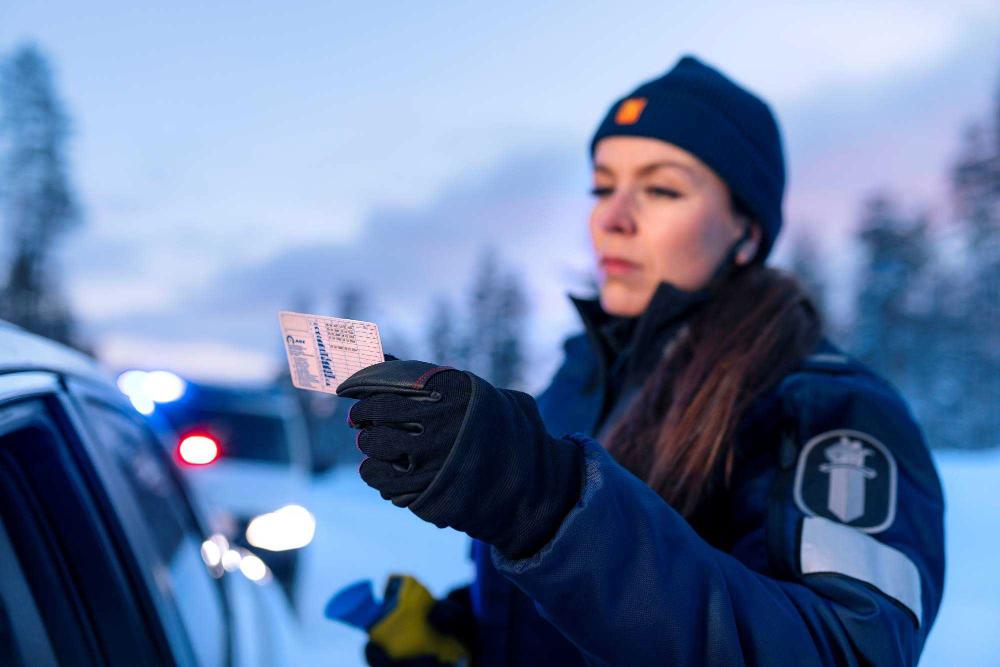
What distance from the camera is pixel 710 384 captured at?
1751mm

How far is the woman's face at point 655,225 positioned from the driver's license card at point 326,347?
1.05 meters

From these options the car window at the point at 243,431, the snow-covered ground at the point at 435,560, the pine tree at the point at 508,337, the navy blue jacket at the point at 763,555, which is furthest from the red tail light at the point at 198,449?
the pine tree at the point at 508,337

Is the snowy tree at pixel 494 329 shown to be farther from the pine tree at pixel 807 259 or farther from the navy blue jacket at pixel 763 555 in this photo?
the navy blue jacket at pixel 763 555

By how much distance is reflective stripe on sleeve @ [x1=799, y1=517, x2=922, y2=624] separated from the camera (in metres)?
1.29

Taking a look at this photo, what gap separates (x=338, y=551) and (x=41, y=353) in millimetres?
10307

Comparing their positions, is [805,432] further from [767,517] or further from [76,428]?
[76,428]

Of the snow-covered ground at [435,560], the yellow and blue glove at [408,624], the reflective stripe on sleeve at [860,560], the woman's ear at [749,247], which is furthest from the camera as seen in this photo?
the snow-covered ground at [435,560]

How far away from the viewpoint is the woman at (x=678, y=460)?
3.57 ft

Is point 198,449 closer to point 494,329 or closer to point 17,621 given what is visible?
point 17,621

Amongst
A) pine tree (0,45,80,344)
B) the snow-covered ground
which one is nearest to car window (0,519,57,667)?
the snow-covered ground

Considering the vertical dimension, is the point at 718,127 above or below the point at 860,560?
above

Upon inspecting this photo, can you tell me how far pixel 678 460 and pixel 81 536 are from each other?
4.16 ft

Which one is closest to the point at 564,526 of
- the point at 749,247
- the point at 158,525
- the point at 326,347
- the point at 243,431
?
the point at 326,347

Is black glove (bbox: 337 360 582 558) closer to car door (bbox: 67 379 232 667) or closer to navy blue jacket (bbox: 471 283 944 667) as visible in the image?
navy blue jacket (bbox: 471 283 944 667)
